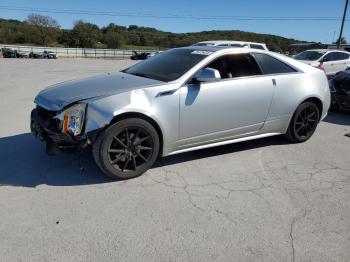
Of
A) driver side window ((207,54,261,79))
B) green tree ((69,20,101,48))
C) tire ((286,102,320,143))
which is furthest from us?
green tree ((69,20,101,48))

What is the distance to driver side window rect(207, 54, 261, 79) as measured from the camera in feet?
15.1

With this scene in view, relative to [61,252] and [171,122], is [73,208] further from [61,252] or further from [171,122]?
[171,122]

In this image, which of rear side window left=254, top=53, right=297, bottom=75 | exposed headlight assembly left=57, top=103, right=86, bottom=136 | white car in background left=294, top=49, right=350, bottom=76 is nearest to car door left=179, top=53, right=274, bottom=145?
rear side window left=254, top=53, right=297, bottom=75

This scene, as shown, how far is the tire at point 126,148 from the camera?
3.75m

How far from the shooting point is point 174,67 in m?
4.55

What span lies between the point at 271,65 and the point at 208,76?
1320 mm

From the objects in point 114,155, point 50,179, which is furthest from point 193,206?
point 50,179

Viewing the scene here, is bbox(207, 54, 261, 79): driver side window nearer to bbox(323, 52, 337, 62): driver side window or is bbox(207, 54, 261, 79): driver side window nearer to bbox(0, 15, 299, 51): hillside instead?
bbox(323, 52, 337, 62): driver side window

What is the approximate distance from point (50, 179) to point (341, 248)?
3.07 m

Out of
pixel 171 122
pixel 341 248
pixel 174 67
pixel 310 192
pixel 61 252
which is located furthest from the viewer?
pixel 174 67

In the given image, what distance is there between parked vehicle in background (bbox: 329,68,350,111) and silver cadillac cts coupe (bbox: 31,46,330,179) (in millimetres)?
2871

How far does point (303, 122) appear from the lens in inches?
216

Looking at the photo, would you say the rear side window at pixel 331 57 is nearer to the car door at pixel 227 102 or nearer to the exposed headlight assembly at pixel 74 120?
the car door at pixel 227 102

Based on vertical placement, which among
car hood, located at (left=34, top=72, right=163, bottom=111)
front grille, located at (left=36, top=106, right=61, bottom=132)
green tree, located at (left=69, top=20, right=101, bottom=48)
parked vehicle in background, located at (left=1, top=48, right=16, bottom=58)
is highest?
green tree, located at (left=69, top=20, right=101, bottom=48)
